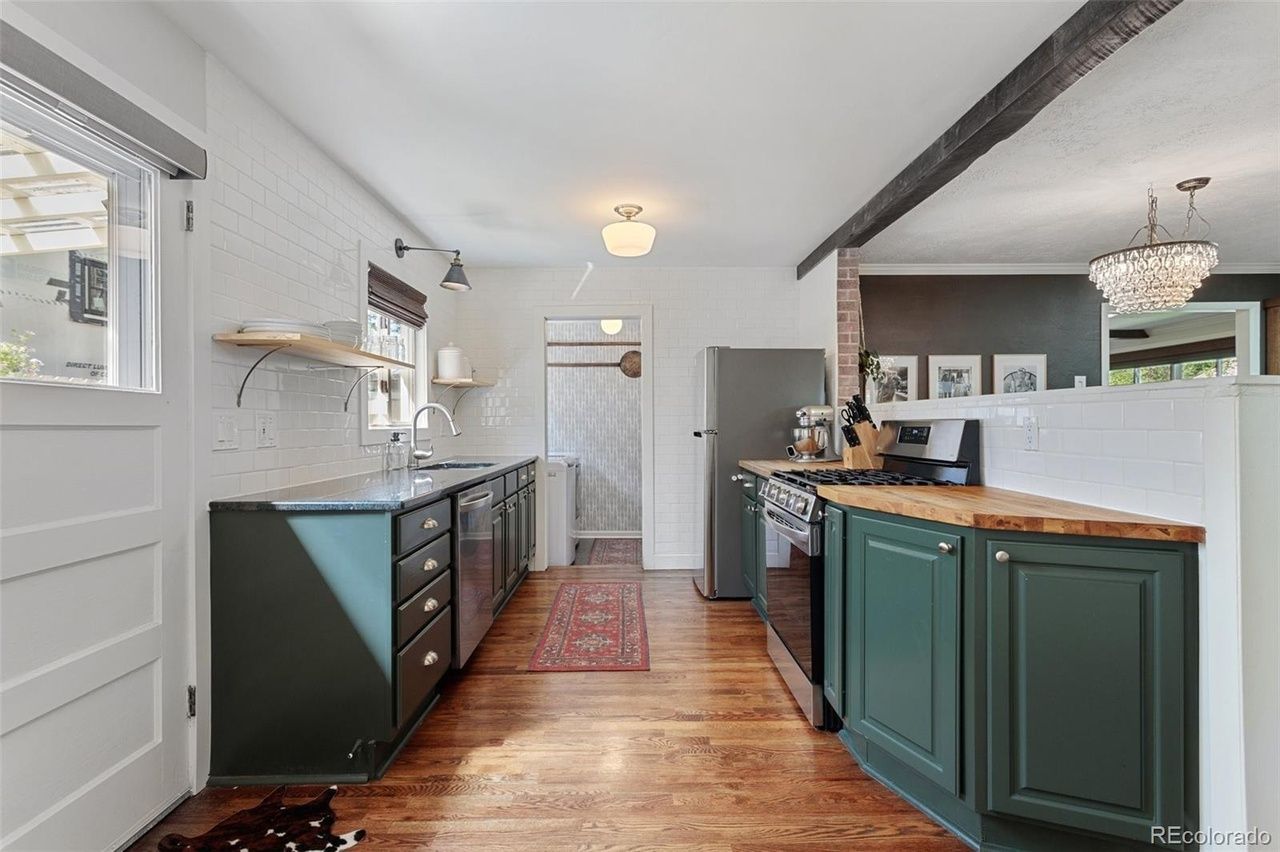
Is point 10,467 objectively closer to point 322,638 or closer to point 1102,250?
point 322,638

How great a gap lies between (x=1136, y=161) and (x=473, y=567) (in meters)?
3.83

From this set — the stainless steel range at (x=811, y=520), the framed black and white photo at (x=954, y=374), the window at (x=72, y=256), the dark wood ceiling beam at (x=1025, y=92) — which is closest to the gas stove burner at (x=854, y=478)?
the stainless steel range at (x=811, y=520)

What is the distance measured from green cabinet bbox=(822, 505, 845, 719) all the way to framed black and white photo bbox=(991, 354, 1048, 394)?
331 centimetres

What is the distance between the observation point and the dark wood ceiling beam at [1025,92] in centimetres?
156

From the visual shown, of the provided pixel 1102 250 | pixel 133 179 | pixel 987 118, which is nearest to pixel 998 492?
pixel 987 118

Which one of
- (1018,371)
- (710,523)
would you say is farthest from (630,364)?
(1018,371)

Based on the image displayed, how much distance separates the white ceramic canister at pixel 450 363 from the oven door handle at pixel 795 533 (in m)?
2.47

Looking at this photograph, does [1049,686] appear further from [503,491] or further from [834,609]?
[503,491]

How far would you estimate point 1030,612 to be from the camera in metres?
1.50

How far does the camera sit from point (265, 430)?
2.17 metres

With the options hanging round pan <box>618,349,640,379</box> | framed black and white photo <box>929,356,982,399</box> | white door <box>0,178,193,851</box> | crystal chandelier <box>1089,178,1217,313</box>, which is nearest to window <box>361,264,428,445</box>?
white door <box>0,178,193,851</box>

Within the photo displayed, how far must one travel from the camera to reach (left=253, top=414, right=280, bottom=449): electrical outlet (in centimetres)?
213

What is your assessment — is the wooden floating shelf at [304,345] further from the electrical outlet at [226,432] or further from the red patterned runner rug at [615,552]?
the red patterned runner rug at [615,552]

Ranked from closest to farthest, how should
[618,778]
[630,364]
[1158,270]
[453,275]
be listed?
[618,778], [1158,270], [453,275], [630,364]
